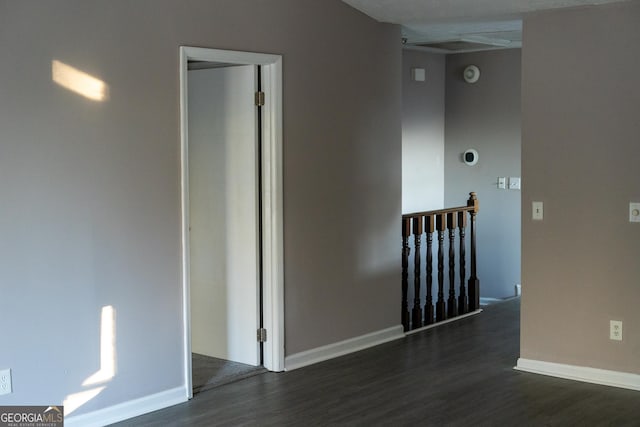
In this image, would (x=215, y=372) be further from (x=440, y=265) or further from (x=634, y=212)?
(x=634, y=212)

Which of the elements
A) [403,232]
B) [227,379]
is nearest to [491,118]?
[403,232]

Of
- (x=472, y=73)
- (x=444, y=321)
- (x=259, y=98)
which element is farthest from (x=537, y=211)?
(x=472, y=73)

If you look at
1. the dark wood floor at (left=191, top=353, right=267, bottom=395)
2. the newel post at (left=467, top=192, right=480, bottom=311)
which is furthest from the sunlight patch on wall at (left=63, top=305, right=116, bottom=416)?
the newel post at (left=467, top=192, right=480, bottom=311)

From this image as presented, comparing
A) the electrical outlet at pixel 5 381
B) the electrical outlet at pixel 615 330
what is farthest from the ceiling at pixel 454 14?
the electrical outlet at pixel 5 381

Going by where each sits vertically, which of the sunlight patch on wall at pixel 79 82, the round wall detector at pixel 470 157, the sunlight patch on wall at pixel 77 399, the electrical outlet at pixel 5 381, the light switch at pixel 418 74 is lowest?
the sunlight patch on wall at pixel 77 399

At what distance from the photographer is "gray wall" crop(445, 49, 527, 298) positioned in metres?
7.82

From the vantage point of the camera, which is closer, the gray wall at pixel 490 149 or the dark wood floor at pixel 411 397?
the dark wood floor at pixel 411 397

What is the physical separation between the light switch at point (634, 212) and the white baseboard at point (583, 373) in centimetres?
97

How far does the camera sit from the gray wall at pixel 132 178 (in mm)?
3678

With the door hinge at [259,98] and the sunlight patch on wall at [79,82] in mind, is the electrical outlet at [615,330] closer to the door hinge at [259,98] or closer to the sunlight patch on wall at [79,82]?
the door hinge at [259,98]

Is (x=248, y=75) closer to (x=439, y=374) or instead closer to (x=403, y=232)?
(x=403, y=232)

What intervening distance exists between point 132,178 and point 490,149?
15.7ft

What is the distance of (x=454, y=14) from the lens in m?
5.20

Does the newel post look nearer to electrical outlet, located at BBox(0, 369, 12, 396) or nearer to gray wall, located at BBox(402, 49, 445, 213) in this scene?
gray wall, located at BBox(402, 49, 445, 213)
